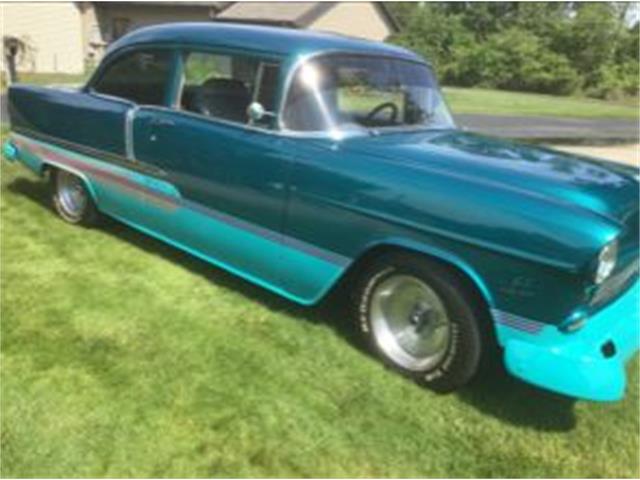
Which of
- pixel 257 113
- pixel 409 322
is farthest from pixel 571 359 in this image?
pixel 257 113

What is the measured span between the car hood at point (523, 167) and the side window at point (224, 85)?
2.35 feet

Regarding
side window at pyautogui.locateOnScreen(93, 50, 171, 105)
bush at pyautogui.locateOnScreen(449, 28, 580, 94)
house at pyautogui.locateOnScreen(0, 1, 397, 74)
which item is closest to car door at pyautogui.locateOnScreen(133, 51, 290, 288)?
side window at pyautogui.locateOnScreen(93, 50, 171, 105)

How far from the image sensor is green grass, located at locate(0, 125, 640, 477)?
349 centimetres

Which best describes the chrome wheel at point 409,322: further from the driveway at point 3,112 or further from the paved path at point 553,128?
the paved path at point 553,128

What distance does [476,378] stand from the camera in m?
4.21

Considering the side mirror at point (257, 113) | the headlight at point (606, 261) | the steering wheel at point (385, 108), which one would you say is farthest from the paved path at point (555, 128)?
the headlight at point (606, 261)

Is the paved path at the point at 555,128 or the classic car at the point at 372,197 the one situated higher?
the classic car at the point at 372,197

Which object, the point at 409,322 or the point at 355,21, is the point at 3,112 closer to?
the point at 409,322

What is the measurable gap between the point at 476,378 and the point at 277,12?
30115mm

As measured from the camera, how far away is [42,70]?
28.0 metres

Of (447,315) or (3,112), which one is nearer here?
(447,315)

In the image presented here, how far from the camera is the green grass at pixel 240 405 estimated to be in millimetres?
3488

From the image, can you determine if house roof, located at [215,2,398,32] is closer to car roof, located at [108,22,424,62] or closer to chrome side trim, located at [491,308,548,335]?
car roof, located at [108,22,424,62]

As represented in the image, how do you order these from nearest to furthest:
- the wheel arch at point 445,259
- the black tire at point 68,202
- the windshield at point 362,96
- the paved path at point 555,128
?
the wheel arch at point 445,259 → the windshield at point 362,96 → the black tire at point 68,202 → the paved path at point 555,128
